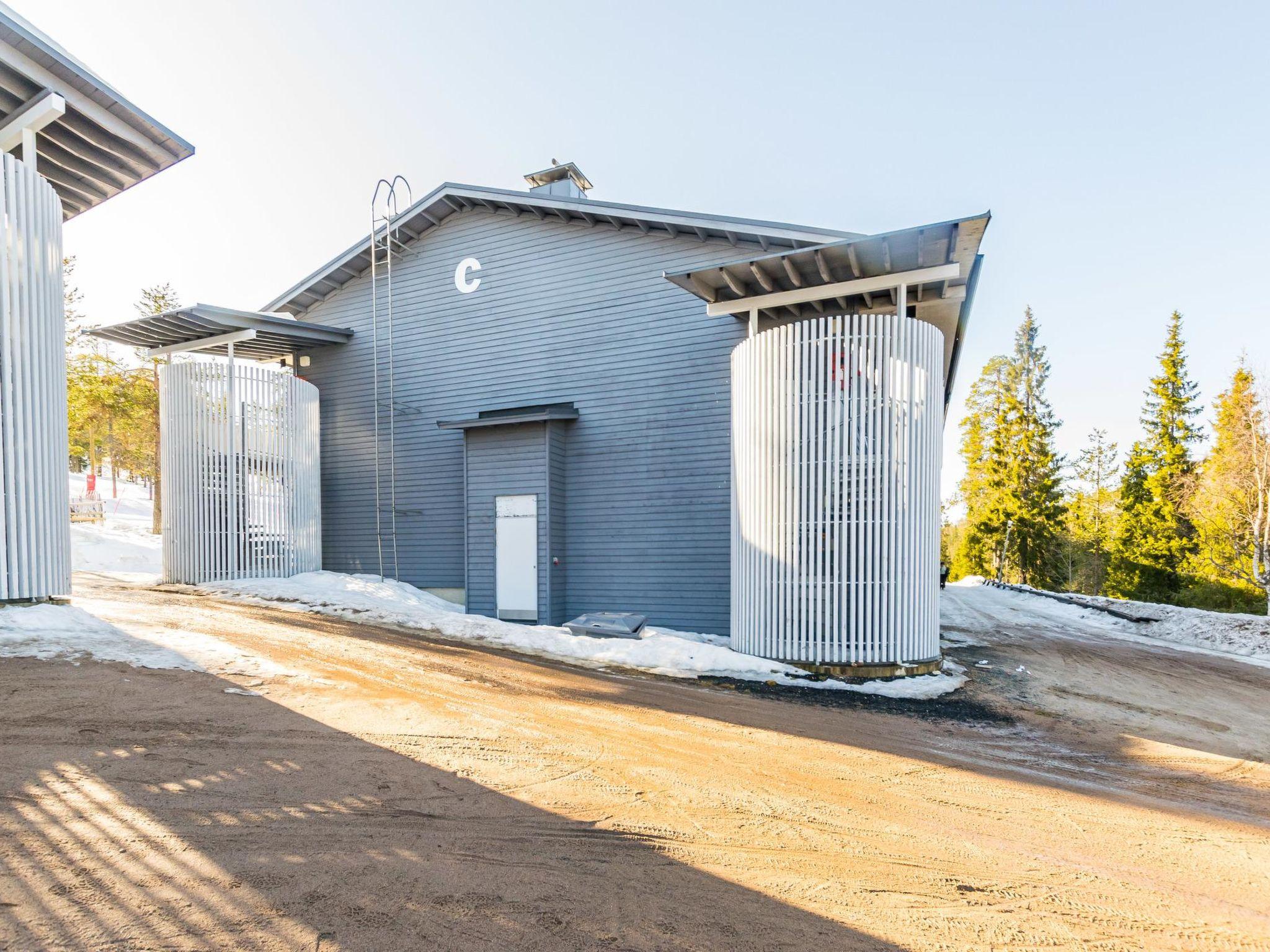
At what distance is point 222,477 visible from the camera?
14055 mm

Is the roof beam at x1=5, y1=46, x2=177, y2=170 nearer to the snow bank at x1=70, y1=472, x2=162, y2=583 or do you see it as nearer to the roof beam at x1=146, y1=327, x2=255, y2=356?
the roof beam at x1=146, y1=327, x2=255, y2=356

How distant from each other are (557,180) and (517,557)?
29.2ft

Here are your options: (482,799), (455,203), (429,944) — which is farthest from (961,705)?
(455,203)

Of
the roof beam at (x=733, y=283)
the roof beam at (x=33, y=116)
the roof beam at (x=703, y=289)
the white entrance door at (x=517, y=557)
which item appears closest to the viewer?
the roof beam at (x=33, y=116)

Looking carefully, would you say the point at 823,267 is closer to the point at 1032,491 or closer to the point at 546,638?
the point at 546,638

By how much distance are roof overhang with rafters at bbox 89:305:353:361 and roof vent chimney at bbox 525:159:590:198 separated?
5891 mm

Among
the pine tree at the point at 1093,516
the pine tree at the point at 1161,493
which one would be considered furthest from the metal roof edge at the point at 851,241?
the pine tree at the point at 1093,516

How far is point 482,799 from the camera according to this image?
14.1 feet

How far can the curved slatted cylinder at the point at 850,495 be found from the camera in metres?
8.95

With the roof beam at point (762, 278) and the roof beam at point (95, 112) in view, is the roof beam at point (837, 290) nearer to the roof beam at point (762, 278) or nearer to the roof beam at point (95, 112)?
the roof beam at point (762, 278)

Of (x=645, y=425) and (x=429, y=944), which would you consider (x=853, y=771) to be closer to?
(x=429, y=944)

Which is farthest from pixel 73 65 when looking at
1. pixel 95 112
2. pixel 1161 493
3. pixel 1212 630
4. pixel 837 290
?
pixel 1161 493

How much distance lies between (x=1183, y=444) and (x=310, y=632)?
35.9 meters

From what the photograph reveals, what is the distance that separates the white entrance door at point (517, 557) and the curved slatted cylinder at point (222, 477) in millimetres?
5049
